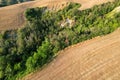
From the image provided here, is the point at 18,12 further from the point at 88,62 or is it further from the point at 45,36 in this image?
the point at 88,62

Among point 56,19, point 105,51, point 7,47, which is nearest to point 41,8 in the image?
point 56,19

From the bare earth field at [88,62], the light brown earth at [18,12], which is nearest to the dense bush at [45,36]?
the bare earth field at [88,62]

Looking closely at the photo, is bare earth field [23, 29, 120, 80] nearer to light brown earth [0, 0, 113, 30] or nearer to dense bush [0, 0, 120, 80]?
dense bush [0, 0, 120, 80]

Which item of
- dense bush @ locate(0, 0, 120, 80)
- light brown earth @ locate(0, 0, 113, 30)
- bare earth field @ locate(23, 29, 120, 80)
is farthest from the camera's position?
light brown earth @ locate(0, 0, 113, 30)

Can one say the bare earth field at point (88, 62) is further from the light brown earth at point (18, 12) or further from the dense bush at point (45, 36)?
the light brown earth at point (18, 12)

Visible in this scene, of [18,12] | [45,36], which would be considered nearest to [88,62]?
[45,36]

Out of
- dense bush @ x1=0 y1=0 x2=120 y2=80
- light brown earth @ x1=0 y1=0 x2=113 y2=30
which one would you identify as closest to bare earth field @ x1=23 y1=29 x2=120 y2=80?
dense bush @ x1=0 y1=0 x2=120 y2=80
